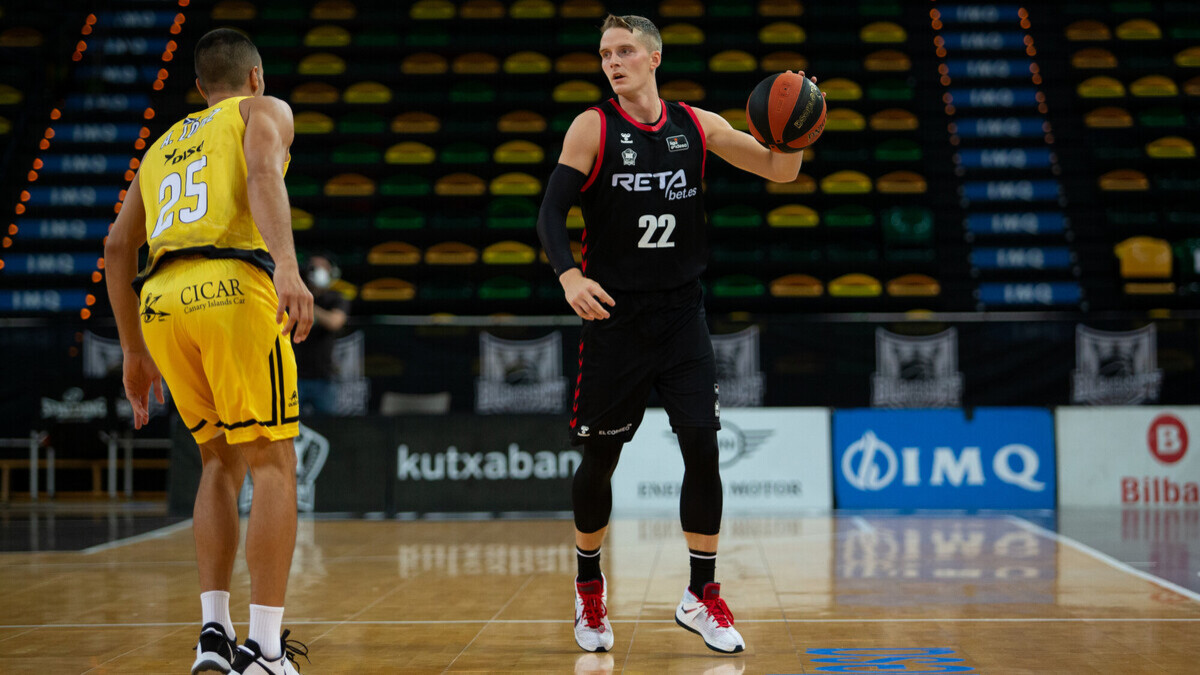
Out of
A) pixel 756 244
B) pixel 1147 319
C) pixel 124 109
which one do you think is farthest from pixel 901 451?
pixel 124 109

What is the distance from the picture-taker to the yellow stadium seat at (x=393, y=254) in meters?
14.5

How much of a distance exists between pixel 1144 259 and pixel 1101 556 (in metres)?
8.81

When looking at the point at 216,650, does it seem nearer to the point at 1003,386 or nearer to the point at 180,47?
the point at 1003,386

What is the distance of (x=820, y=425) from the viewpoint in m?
9.12

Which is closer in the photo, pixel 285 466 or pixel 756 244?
pixel 285 466

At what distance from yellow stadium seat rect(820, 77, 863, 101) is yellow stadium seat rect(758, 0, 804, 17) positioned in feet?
4.53

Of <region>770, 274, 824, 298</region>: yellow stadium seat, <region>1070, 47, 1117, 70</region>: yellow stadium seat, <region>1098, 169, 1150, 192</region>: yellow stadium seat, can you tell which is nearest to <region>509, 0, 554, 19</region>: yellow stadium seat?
<region>770, 274, 824, 298</region>: yellow stadium seat

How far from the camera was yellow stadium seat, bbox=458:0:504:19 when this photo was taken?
1692 centimetres

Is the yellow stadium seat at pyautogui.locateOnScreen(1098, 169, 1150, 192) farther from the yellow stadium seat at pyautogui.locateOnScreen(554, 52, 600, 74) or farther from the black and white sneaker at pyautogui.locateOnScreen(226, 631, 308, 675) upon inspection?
the black and white sneaker at pyautogui.locateOnScreen(226, 631, 308, 675)

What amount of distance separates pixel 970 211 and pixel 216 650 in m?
13.5

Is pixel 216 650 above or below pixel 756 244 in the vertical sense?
below

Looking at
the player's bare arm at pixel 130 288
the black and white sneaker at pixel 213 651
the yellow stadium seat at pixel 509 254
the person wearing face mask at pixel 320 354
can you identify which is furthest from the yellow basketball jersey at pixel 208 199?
the yellow stadium seat at pixel 509 254

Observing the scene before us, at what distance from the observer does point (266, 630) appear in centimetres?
310

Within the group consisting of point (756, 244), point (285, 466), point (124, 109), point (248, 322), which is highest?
point (124, 109)
